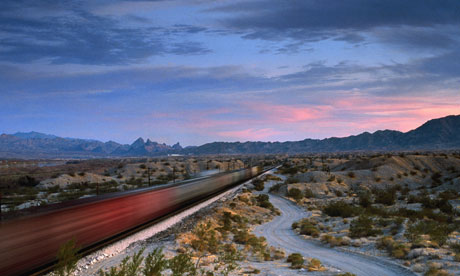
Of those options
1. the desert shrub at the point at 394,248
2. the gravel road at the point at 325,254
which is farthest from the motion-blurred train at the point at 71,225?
the desert shrub at the point at 394,248

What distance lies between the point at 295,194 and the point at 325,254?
20231 mm

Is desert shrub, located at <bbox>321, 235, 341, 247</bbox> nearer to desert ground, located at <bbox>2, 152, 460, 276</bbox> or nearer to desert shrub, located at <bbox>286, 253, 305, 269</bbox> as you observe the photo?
desert ground, located at <bbox>2, 152, 460, 276</bbox>

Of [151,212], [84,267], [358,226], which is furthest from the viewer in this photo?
[358,226]

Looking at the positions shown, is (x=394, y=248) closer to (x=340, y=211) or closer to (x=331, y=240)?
(x=331, y=240)

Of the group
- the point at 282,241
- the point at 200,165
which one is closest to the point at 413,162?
the point at 200,165

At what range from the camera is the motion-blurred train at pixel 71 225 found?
23.5ft

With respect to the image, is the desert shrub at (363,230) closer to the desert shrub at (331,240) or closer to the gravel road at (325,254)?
the desert shrub at (331,240)

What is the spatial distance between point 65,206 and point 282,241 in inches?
401

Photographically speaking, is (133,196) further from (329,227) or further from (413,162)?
(413,162)

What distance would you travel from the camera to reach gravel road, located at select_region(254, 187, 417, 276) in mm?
11820

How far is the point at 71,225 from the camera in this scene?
350 inches

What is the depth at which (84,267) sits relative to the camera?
875cm

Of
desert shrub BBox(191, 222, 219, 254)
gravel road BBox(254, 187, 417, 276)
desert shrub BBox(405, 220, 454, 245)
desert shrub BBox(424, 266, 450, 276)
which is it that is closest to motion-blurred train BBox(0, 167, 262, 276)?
desert shrub BBox(191, 222, 219, 254)

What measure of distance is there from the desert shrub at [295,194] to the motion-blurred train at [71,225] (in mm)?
19840
